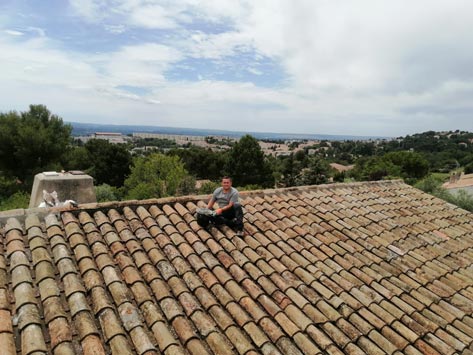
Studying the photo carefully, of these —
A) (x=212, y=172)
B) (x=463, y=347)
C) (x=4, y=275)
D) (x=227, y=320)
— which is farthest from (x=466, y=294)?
(x=212, y=172)

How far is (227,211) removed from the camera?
5738mm

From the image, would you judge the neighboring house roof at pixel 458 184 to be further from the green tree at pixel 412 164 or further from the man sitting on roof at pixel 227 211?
the man sitting on roof at pixel 227 211

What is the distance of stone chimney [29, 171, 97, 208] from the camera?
720cm

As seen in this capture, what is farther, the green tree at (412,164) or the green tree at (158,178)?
the green tree at (412,164)

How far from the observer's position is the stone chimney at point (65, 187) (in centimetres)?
720

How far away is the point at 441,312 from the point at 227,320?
3305 mm

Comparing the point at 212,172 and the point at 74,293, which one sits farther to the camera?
the point at 212,172

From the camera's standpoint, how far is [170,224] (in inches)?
213

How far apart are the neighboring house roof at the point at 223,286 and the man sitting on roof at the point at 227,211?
201 mm

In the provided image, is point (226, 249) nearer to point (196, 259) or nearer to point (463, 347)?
point (196, 259)

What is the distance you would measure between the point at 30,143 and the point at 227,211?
104 ft

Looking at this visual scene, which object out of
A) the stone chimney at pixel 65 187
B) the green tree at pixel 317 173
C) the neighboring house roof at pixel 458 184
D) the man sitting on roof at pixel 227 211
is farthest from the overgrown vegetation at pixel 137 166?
the man sitting on roof at pixel 227 211

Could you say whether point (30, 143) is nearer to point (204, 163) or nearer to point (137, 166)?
point (137, 166)

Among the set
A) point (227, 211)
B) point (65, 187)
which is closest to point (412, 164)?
point (227, 211)
